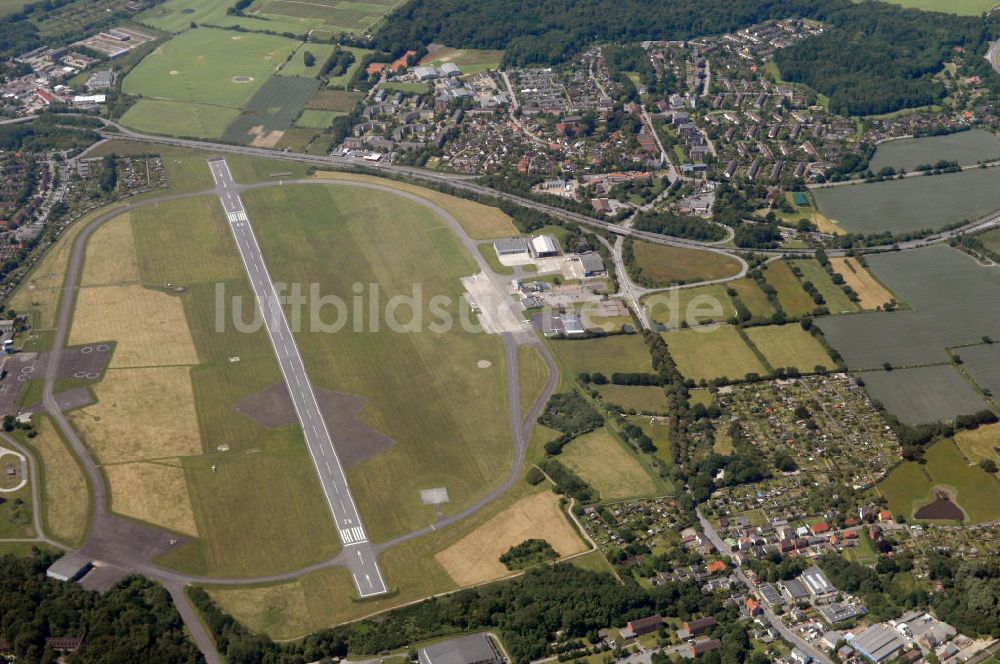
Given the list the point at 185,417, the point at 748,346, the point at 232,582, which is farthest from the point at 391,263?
the point at 232,582

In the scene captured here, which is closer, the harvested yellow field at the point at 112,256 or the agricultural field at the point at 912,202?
the harvested yellow field at the point at 112,256

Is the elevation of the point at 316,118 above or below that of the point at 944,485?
above

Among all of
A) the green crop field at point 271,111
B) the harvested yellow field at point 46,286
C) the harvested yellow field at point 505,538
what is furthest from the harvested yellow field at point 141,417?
the green crop field at point 271,111

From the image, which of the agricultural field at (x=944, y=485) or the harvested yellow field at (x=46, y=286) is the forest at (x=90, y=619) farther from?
the agricultural field at (x=944, y=485)

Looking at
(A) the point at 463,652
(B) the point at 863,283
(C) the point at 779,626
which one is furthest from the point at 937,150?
(A) the point at 463,652

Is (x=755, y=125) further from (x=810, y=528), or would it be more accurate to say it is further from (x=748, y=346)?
(x=810, y=528)

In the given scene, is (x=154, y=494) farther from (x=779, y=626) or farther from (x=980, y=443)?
(x=980, y=443)
